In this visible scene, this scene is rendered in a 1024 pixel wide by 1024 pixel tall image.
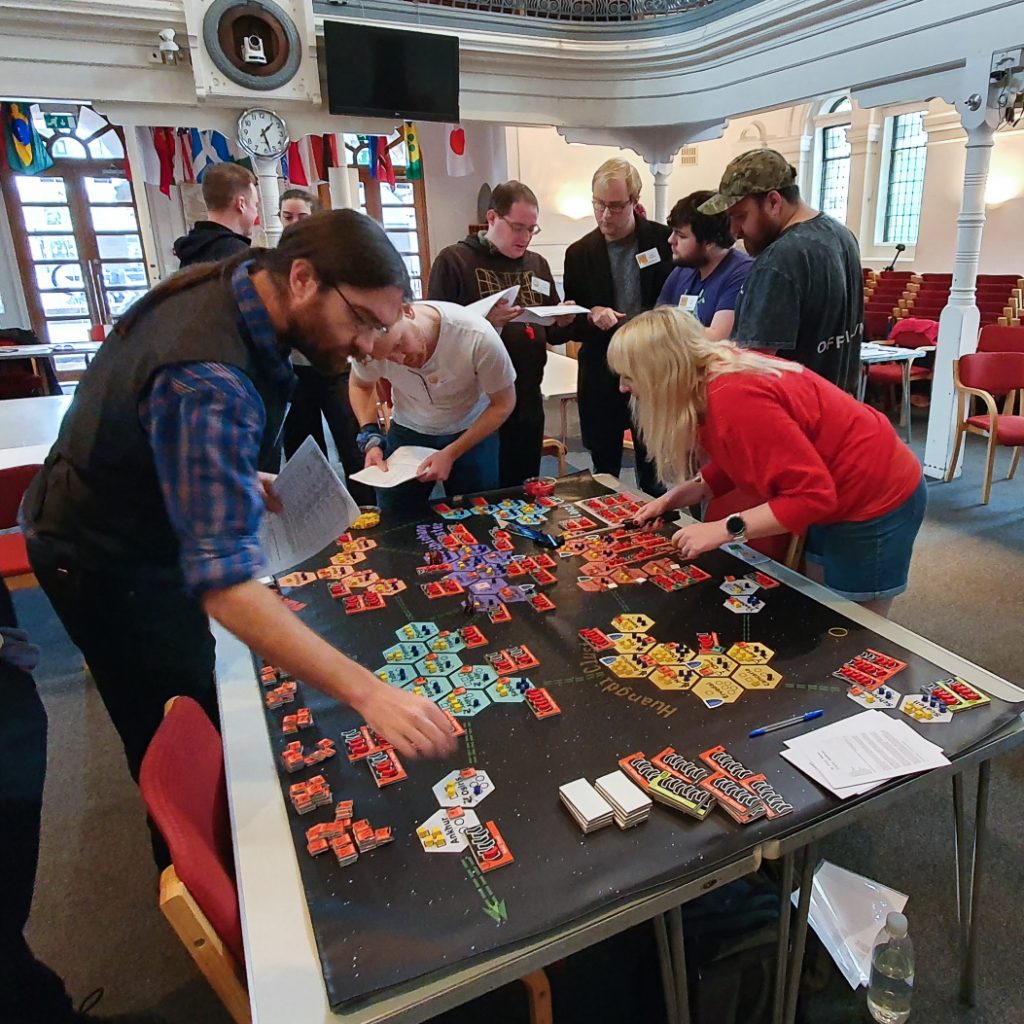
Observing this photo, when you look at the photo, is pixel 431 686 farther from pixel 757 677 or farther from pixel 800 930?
pixel 800 930

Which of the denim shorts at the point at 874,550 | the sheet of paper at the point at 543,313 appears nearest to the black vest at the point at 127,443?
the denim shorts at the point at 874,550

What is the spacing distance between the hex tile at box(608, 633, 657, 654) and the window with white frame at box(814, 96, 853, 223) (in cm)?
914

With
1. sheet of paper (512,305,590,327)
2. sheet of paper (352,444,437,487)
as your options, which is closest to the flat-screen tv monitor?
sheet of paper (512,305,590,327)

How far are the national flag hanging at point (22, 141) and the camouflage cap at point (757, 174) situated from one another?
7886 mm

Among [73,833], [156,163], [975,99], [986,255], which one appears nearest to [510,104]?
[975,99]

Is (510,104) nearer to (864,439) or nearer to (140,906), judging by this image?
Result: (864,439)

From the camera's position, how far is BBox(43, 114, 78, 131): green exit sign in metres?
7.28

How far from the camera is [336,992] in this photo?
75 centimetres

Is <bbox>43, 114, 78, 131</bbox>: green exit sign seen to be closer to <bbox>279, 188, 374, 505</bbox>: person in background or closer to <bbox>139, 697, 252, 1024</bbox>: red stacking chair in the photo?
<bbox>279, 188, 374, 505</bbox>: person in background

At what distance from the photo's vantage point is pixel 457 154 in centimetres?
738

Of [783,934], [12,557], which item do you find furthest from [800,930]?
[12,557]

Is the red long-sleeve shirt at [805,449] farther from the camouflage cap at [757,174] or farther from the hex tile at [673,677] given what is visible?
the camouflage cap at [757,174]

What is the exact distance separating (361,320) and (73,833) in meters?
1.74

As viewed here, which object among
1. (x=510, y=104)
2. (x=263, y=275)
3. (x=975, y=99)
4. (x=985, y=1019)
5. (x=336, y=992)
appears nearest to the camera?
(x=336, y=992)
